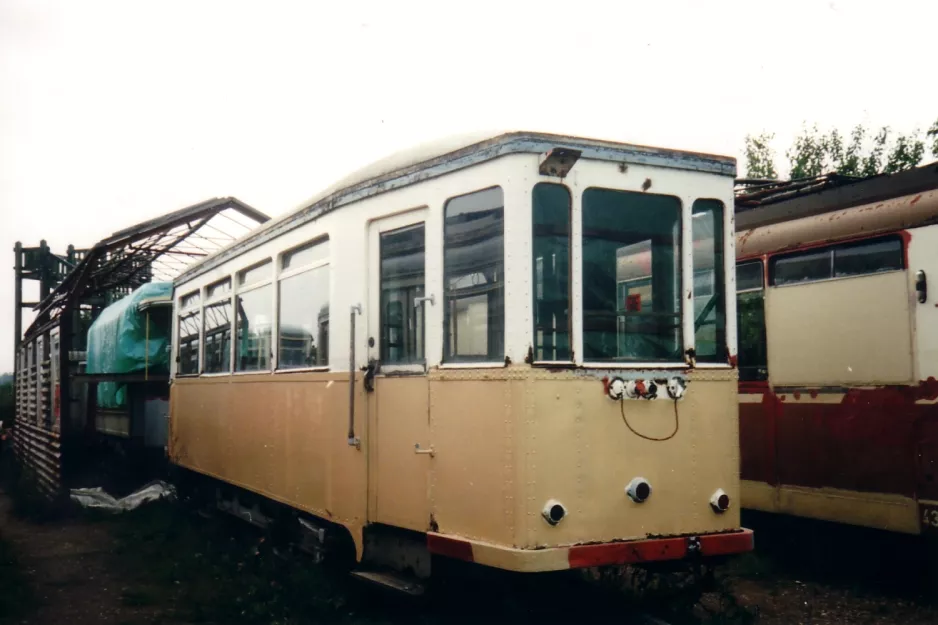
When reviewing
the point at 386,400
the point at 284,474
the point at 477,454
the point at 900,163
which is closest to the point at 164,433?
the point at 284,474

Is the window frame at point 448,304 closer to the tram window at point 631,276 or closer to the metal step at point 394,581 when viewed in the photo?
the tram window at point 631,276

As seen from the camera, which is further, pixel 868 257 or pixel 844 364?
pixel 844 364

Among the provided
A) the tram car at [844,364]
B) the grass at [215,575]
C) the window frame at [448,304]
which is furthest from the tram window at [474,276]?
the tram car at [844,364]

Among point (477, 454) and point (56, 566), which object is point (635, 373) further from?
point (56, 566)

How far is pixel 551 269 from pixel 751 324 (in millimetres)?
3592

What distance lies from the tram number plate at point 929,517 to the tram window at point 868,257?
5.68 feet

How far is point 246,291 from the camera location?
27.3ft

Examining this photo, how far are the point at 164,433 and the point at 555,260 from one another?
359 inches

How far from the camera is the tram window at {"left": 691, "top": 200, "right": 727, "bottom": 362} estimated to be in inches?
216

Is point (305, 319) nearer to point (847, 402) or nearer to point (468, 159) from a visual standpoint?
point (468, 159)

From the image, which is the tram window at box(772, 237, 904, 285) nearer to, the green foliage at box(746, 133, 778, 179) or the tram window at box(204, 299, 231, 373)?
the tram window at box(204, 299, 231, 373)

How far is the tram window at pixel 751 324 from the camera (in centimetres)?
791

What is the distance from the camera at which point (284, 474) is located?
23.4 ft

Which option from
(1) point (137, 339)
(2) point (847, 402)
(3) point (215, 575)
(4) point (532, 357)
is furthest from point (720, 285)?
(1) point (137, 339)
